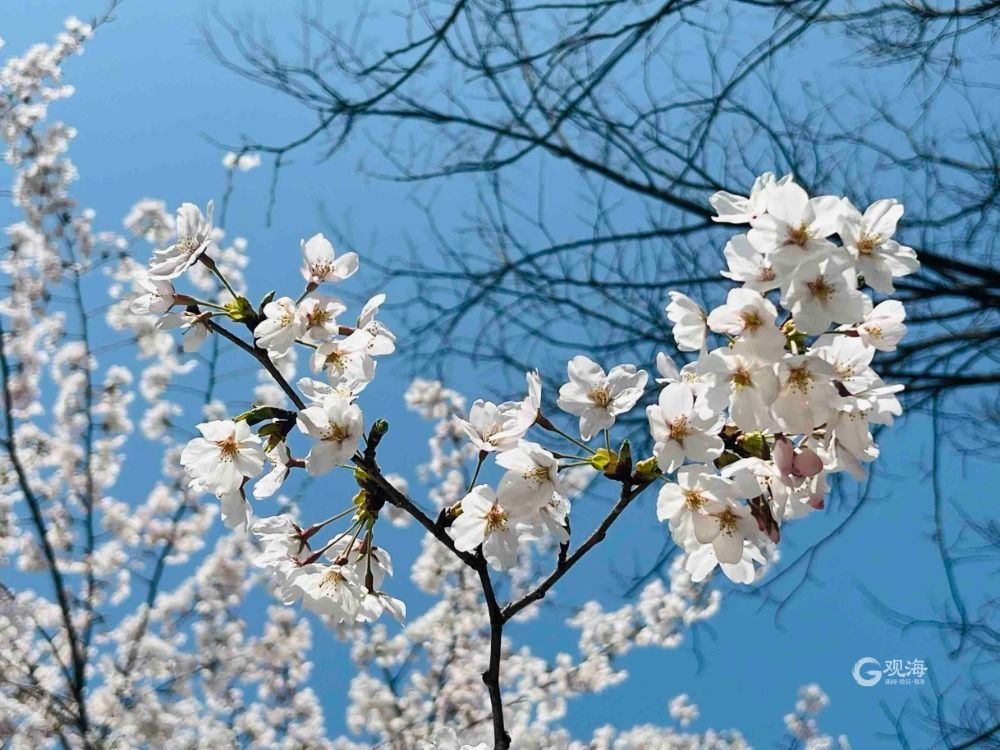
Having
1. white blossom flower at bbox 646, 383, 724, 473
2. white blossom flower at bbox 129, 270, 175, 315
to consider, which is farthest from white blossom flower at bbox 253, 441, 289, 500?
white blossom flower at bbox 646, 383, 724, 473

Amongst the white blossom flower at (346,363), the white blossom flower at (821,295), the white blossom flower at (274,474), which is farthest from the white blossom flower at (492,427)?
the white blossom flower at (821,295)

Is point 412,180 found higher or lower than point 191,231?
higher

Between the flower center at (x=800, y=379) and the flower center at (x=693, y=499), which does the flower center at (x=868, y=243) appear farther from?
the flower center at (x=693, y=499)

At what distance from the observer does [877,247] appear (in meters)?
1.08

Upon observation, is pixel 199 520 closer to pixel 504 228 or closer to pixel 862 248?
pixel 504 228

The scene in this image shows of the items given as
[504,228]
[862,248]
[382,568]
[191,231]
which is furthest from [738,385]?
[504,228]

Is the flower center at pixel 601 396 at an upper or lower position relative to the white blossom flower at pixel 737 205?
lower

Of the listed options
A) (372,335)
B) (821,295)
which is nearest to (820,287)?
(821,295)

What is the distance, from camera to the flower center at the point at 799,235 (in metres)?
0.96

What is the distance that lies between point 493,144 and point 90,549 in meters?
2.27

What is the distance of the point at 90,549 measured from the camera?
127 inches

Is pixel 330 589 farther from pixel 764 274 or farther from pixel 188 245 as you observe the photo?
pixel 764 274

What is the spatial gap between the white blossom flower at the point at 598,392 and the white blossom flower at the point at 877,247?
311 millimetres

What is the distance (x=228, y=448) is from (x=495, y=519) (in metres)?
0.39
